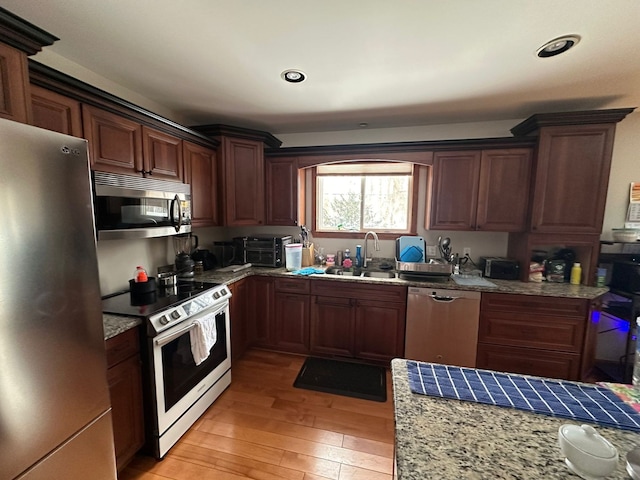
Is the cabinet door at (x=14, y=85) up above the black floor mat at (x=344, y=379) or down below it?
above

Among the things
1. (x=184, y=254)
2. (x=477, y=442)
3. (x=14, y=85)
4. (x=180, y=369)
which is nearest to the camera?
(x=477, y=442)

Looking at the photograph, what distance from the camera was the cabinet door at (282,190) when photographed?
306 centimetres

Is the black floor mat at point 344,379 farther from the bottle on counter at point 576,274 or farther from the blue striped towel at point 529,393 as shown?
the bottle on counter at point 576,274

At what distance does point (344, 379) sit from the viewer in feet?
8.08

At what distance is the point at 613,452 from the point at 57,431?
5.93 feet

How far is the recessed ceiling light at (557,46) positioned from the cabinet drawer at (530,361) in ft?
7.24

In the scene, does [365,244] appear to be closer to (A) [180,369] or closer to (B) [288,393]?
(B) [288,393]

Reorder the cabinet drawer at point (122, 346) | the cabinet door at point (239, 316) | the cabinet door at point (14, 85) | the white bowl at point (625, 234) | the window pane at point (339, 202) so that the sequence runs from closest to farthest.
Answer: the cabinet door at point (14, 85), the cabinet drawer at point (122, 346), the white bowl at point (625, 234), the cabinet door at point (239, 316), the window pane at point (339, 202)

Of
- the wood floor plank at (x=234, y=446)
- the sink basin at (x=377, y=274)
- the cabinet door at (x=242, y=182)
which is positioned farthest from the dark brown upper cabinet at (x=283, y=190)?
the wood floor plank at (x=234, y=446)

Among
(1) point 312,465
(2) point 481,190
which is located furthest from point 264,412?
(2) point 481,190

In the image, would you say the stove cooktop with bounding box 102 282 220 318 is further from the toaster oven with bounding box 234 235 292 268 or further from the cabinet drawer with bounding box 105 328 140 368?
the toaster oven with bounding box 234 235 292 268

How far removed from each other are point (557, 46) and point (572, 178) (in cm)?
129

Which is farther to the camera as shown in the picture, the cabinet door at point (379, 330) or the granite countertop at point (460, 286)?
the cabinet door at point (379, 330)

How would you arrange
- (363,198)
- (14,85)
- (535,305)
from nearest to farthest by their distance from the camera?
(14,85)
(535,305)
(363,198)
